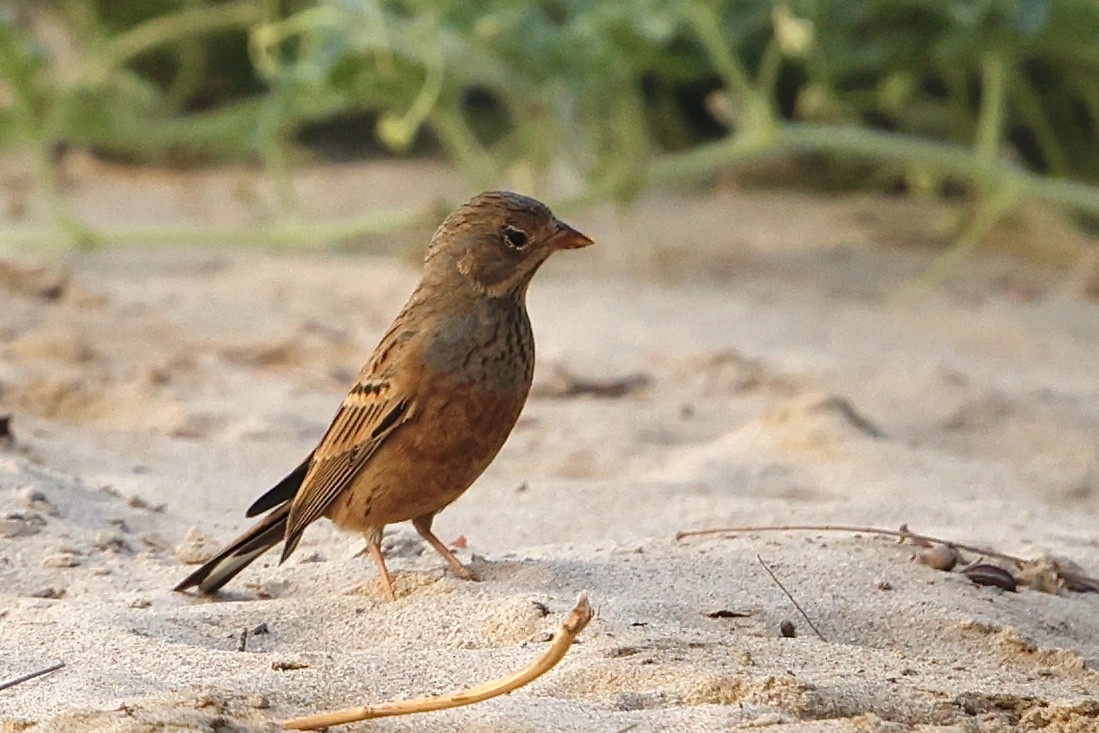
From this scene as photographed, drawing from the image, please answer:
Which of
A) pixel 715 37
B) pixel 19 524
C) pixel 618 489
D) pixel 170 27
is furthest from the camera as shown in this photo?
pixel 170 27

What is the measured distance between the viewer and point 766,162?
10742mm

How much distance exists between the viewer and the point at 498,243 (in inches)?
167

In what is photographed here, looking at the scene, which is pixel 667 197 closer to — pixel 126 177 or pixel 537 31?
pixel 537 31

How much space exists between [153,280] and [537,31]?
7.09ft

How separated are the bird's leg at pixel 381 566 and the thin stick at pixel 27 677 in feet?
2.67

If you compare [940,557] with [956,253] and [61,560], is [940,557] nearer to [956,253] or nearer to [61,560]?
[61,560]

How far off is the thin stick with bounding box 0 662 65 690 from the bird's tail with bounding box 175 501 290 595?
73cm

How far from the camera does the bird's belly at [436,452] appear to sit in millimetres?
3971

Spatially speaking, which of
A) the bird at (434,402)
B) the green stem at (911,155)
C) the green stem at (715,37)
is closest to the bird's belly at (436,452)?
the bird at (434,402)

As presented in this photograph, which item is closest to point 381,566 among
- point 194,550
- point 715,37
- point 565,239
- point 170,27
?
point 194,550

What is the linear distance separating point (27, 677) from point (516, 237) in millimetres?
1619

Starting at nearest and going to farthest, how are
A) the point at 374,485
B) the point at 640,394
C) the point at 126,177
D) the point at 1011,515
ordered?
the point at 374,485 → the point at 1011,515 → the point at 640,394 → the point at 126,177

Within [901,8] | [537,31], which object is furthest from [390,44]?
[901,8]

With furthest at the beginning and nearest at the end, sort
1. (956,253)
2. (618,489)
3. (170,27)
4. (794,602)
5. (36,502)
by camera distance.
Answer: (170,27), (956,253), (618,489), (36,502), (794,602)
